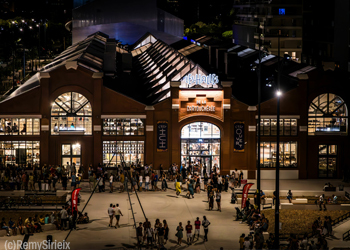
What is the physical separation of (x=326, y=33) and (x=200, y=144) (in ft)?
195

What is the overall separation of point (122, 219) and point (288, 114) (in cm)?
2393

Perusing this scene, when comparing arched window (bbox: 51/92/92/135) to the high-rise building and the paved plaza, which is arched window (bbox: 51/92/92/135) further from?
the high-rise building

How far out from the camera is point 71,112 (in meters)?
60.9

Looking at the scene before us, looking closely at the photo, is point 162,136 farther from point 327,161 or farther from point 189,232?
point 189,232

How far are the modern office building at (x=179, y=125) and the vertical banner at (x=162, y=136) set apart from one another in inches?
3.9

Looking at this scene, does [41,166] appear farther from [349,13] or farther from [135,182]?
[349,13]

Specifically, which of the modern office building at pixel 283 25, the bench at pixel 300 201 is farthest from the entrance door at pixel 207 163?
the modern office building at pixel 283 25

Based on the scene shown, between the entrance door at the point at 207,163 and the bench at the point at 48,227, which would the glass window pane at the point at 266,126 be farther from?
the bench at the point at 48,227

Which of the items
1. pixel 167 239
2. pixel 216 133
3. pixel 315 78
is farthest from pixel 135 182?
pixel 315 78

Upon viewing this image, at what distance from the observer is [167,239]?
130 feet

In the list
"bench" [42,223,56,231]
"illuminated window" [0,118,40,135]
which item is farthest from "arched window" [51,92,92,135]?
"bench" [42,223,56,231]

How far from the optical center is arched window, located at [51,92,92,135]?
200 feet

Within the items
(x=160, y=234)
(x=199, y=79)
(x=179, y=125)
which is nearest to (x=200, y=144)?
(x=179, y=125)

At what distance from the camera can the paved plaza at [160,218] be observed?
127ft
